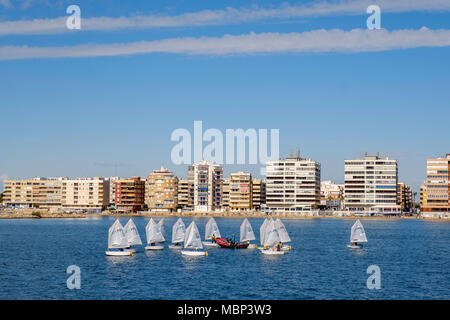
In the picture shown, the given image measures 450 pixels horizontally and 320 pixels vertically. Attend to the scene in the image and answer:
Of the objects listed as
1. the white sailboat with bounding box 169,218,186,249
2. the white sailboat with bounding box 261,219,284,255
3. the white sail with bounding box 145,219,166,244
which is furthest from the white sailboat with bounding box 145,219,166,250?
the white sailboat with bounding box 261,219,284,255

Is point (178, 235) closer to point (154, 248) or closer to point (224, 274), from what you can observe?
point (154, 248)

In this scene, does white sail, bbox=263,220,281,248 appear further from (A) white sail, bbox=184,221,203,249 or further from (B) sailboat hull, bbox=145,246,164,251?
(B) sailboat hull, bbox=145,246,164,251

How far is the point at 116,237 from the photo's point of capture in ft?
273

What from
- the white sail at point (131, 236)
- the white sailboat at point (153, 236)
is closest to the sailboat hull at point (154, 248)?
the white sailboat at point (153, 236)

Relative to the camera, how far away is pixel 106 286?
54094mm

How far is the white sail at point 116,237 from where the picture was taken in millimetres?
82750

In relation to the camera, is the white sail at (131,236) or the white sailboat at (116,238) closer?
the white sailboat at (116,238)

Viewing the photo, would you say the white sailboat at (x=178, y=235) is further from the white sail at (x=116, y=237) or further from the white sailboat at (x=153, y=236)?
the white sail at (x=116, y=237)

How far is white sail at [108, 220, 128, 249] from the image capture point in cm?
8275

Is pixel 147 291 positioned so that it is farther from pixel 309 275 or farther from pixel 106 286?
pixel 309 275

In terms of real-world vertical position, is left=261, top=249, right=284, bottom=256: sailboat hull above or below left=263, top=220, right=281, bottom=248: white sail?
below

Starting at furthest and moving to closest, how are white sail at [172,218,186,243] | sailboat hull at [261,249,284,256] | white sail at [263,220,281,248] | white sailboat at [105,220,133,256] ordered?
white sail at [172,218,186,243] < white sail at [263,220,281,248] < sailboat hull at [261,249,284,256] < white sailboat at [105,220,133,256]

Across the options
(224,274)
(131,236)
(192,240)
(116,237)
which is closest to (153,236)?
(131,236)
